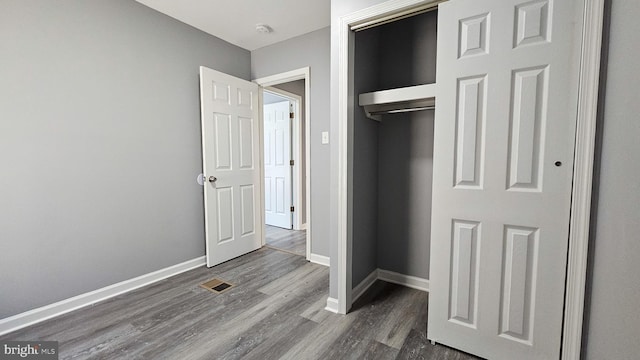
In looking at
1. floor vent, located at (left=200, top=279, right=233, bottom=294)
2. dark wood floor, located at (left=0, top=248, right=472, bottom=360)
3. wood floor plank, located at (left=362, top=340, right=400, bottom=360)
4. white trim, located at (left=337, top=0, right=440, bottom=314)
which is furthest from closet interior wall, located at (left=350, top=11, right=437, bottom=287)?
floor vent, located at (left=200, top=279, right=233, bottom=294)

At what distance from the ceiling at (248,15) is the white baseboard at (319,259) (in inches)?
94.1

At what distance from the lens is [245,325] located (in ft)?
5.81

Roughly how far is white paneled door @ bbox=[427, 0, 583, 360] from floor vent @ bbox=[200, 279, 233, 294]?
66.7 inches

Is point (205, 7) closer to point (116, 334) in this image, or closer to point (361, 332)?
point (116, 334)

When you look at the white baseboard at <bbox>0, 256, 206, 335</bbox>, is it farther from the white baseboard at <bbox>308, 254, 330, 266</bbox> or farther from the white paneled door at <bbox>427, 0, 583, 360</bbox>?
the white paneled door at <bbox>427, 0, 583, 360</bbox>

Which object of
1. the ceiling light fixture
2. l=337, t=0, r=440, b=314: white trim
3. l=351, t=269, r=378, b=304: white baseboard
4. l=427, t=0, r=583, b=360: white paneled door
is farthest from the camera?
the ceiling light fixture

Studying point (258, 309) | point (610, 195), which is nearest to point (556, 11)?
point (610, 195)

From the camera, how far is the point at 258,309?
1.97 m

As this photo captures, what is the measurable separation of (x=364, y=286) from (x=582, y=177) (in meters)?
1.63

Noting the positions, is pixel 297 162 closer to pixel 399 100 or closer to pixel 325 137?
pixel 325 137

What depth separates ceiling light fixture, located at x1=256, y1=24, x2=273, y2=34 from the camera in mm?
2583

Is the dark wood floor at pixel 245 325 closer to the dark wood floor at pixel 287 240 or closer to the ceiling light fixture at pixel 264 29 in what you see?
the dark wood floor at pixel 287 240

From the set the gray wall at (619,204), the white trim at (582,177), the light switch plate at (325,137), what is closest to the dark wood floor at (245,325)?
the white trim at (582,177)

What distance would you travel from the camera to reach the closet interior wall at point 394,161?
6.92 feet
